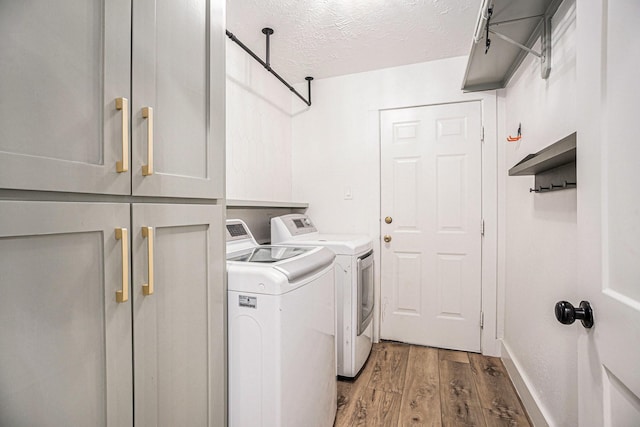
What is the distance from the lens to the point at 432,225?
255 centimetres

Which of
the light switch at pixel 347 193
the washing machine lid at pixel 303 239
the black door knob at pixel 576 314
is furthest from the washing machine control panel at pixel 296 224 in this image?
the black door knob at pixel 576 314

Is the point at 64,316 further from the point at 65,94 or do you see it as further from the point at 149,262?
the point at 65,94

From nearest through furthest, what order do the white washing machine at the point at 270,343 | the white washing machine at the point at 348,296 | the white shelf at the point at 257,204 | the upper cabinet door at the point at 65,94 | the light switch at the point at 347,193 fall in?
the upper cabinet door at the point at 65,94 → the white washing machine at the point at 270,343 → the white shelf at the point at 257,204 → the white washing machine at the point at 348,296 → the light switch at the point at 347,193

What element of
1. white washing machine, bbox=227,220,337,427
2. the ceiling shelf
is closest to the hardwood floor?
white washing machine, bbox=227,220,337,427

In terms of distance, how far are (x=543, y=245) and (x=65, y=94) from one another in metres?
1.95

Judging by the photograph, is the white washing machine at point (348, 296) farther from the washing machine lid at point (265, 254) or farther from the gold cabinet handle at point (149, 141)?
the gold cabinet handle at point (149, 141)

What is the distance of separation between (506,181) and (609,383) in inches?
76.3

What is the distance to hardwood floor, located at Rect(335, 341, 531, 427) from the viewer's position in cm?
168

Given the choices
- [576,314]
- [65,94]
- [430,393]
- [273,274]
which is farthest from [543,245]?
[65,94]

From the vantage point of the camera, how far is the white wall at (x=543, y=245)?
4.18 feet

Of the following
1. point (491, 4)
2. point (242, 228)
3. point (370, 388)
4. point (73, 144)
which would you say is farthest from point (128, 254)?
point (370, 388)

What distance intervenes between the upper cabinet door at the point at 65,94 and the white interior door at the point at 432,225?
7.32 feet

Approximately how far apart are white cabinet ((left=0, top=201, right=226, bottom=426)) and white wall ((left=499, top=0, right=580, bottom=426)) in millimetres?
1368

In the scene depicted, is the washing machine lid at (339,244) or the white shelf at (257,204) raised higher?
the white shelf at (257,204)
